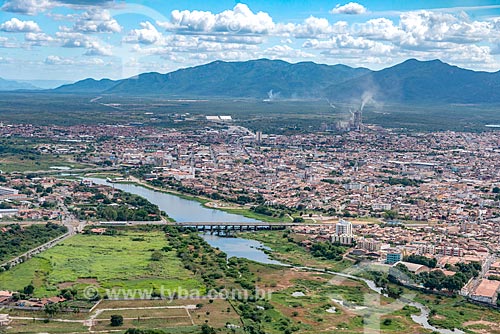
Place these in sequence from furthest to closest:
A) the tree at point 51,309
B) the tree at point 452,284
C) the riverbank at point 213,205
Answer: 1. the riverbank at point 213,205
2. the tree at point 452,284
3. the tree at point 51,309

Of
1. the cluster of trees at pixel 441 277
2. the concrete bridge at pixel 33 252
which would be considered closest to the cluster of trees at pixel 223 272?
the concrete bridge at pixel 33 252

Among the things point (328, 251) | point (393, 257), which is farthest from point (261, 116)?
point (393, 257)

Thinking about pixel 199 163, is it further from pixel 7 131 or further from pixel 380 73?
pixel 380 73

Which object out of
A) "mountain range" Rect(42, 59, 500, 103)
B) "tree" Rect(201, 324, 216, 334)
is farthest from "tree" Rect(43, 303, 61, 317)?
"mountain range" Rect(42, 59, 500, 103)

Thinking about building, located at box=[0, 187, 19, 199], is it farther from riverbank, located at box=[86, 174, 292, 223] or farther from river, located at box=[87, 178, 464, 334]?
riverbank, located at box=[86, 174, 292, 223]

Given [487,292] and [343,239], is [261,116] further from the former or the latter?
[487,292]

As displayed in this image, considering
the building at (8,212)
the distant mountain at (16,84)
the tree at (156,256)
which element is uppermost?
the distant mountain at (16,84)

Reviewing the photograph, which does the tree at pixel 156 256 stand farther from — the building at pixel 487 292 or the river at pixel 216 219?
the building at pixel 487 292
